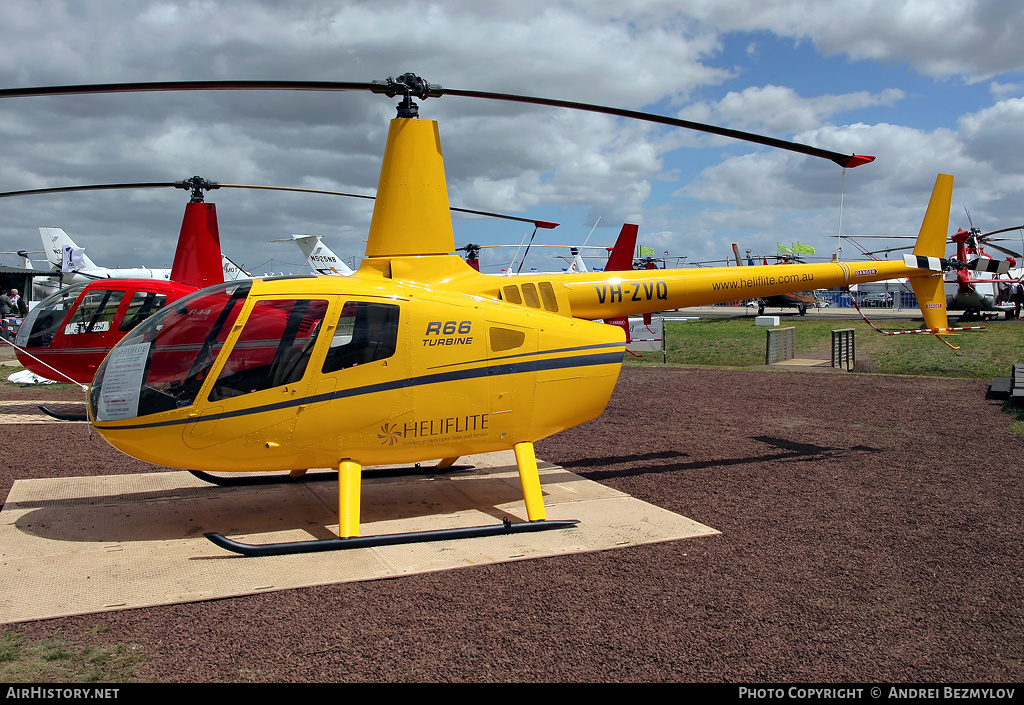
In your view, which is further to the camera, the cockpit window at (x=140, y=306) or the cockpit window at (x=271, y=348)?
the cockpit window at (x=140, y=306)

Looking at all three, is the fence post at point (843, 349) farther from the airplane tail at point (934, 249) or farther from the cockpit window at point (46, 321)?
the cockpit window at point (46, 321)

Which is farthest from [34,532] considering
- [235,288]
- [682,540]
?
[682,540]

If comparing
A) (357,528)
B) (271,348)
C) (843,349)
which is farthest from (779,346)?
(271,348)

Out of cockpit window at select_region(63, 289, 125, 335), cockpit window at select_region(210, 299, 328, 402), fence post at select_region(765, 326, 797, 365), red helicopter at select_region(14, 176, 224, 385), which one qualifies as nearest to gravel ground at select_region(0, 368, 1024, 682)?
cockpit window at select_region(210, 299, 328, 402)

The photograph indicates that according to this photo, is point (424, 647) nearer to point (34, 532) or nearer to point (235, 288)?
point (235, 288)

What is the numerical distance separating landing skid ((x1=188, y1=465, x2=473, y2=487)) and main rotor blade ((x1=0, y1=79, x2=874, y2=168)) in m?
3.57

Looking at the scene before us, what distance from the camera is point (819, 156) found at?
7.16 m

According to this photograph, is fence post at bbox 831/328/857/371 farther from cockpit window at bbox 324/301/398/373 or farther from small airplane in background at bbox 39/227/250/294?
small airplane in background at bbox 39/227/250/294

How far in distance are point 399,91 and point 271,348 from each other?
99.8 inches

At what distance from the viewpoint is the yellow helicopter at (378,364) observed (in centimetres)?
556

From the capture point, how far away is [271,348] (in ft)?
18.6

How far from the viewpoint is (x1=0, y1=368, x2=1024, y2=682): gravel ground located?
13.2 feet

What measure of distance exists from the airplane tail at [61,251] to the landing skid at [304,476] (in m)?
35.8

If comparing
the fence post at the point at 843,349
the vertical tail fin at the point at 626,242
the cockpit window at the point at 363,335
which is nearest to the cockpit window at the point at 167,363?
the cockpit window at the point at 363,335
